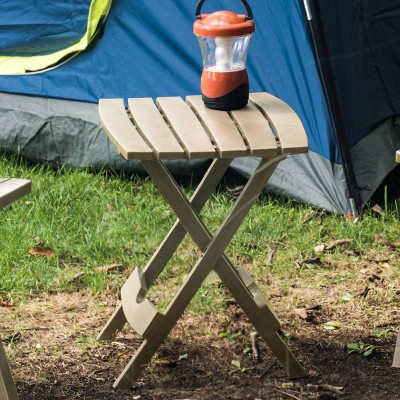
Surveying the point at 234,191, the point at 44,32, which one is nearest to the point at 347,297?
the point at 234,191

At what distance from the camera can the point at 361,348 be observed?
137 inches

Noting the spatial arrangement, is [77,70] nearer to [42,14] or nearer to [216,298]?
[42,14]

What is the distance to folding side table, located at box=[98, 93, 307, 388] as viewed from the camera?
9.73 feet

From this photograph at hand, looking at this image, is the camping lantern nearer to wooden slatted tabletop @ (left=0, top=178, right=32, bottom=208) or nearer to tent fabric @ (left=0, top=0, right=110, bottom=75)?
wooden slatted tabletop @ (left=0, top=178, right=32, bottom=208)

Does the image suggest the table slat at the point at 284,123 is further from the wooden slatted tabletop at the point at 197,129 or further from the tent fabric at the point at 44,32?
the tent fabric at the point at 44,32

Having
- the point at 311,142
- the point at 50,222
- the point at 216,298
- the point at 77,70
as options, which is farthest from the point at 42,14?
the point at 216,298

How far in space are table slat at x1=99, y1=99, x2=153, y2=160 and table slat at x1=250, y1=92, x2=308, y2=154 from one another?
0.42m

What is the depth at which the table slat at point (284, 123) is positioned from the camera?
2980 mm

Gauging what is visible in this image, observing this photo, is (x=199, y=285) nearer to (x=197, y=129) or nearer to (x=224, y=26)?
(x=197, y=129)

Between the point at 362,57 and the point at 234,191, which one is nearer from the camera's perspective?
the point at 362,57

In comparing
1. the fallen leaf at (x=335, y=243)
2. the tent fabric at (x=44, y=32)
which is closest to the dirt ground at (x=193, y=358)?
the fallen leaf at (x=335, y=243)

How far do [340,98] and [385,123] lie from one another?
0.30 metres

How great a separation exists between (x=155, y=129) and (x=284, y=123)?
1.35 ft

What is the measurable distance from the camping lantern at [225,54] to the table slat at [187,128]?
10cm
